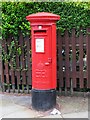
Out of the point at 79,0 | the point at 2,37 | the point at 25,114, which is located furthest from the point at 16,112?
the point at 79,0

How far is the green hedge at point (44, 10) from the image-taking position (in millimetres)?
6914

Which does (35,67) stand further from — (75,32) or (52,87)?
(75,32)

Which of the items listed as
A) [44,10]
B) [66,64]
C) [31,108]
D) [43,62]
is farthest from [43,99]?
[44,10]

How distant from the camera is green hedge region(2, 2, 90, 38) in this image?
6.91m

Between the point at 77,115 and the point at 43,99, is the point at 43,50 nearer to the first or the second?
the point at 43,99

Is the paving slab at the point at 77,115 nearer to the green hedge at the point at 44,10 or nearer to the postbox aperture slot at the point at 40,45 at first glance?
the postbox aperture slot at the point at 40,45

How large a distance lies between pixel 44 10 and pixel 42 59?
1653 mm

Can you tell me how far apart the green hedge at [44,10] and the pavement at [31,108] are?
147cm

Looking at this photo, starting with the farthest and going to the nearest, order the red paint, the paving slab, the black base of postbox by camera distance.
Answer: the black base of postbox, the red paint, the paving slab

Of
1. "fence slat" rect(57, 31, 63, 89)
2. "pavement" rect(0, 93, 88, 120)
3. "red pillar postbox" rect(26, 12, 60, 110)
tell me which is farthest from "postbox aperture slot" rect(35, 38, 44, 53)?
"pavement" rect(0, 93, 88, 120)

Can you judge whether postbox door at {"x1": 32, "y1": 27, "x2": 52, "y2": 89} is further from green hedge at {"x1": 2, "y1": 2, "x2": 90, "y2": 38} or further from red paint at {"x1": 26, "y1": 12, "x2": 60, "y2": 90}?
green hedge at {"x1": 2, "y1": 2, "x2": 90, "y2": 38}

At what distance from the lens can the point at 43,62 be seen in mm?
5938

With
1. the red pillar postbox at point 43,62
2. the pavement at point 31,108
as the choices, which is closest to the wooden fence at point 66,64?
the pavement at point 31,108

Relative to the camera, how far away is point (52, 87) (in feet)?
20.0
